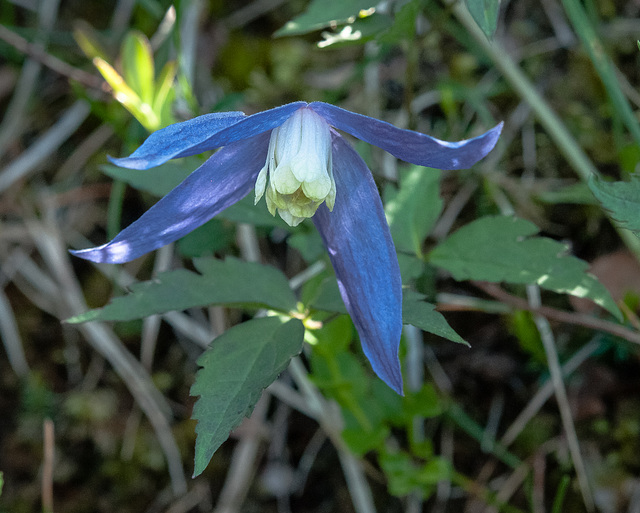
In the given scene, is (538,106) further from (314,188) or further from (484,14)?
(314,188)

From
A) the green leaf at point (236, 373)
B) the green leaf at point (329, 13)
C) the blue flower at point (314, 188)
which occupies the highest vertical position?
the green leaf at point (329, 13)

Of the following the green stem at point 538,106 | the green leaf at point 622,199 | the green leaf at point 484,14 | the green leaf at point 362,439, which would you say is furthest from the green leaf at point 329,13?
A: the green leaf at point 362,439

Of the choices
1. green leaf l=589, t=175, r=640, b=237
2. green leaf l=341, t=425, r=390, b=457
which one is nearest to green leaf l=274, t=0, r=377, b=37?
green leaf l=589, t=175, r=640, b=237

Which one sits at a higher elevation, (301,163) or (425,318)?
(301,163)

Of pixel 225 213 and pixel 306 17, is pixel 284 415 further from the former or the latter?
pixel 306 17

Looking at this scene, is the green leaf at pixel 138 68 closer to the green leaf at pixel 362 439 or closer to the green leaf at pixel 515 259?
the green leaf at pixel 515 259

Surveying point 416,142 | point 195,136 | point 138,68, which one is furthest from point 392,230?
point 138,68
